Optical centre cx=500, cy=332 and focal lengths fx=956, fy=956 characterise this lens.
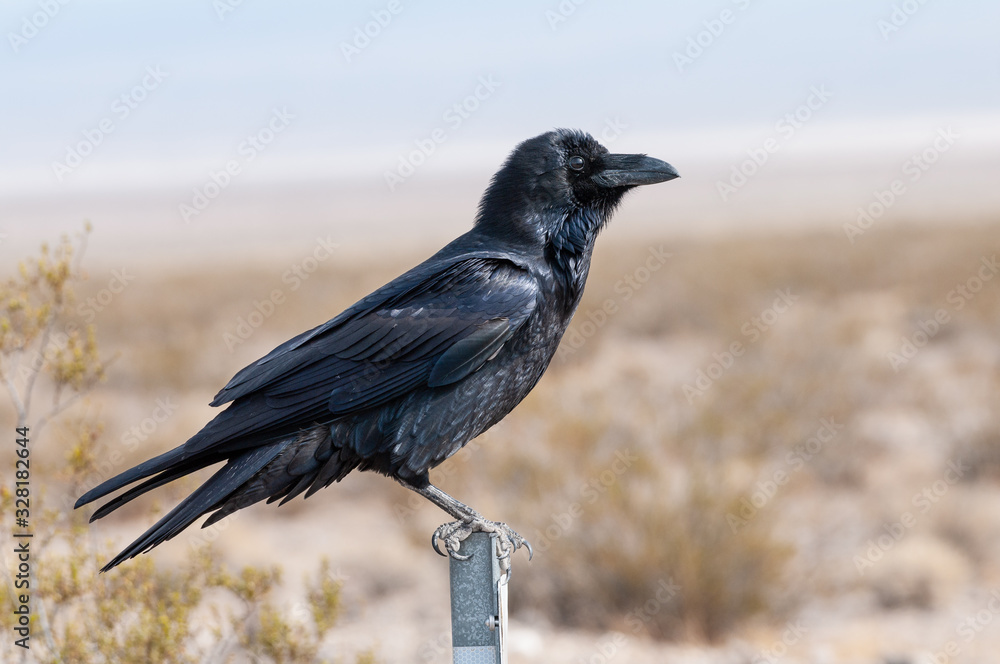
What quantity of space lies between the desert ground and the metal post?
1.62m

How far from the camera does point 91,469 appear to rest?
475cm

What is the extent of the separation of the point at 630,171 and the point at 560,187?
33 cm

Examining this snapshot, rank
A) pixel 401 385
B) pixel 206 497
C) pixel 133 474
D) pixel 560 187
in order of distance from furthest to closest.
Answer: pixel 560 187 → pixel 401 385 → pixel 206 497 → pixel 133 474

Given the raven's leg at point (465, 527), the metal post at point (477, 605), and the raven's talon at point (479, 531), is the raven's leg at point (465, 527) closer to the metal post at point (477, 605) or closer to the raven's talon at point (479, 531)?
the raven's talon at point (479, 531)

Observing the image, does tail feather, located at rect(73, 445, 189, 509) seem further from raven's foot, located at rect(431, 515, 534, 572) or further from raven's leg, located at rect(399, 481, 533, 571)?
raven's foot, located at rect(431, 515, 534, 572)

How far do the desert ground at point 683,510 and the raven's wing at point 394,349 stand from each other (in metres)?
0.99

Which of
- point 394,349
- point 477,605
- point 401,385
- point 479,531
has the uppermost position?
point 394,349

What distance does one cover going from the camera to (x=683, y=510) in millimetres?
8062

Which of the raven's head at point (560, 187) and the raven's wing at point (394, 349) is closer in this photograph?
the raven's wing at point (394, 349)

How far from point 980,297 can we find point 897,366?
597cm

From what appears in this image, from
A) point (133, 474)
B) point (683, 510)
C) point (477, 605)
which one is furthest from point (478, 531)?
point (683, 510)

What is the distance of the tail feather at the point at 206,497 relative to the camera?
3.29m

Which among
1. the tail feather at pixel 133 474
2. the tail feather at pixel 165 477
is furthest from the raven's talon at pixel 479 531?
the tail feather at pixel 133 474

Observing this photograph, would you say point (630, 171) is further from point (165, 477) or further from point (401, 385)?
point (165, 477)
